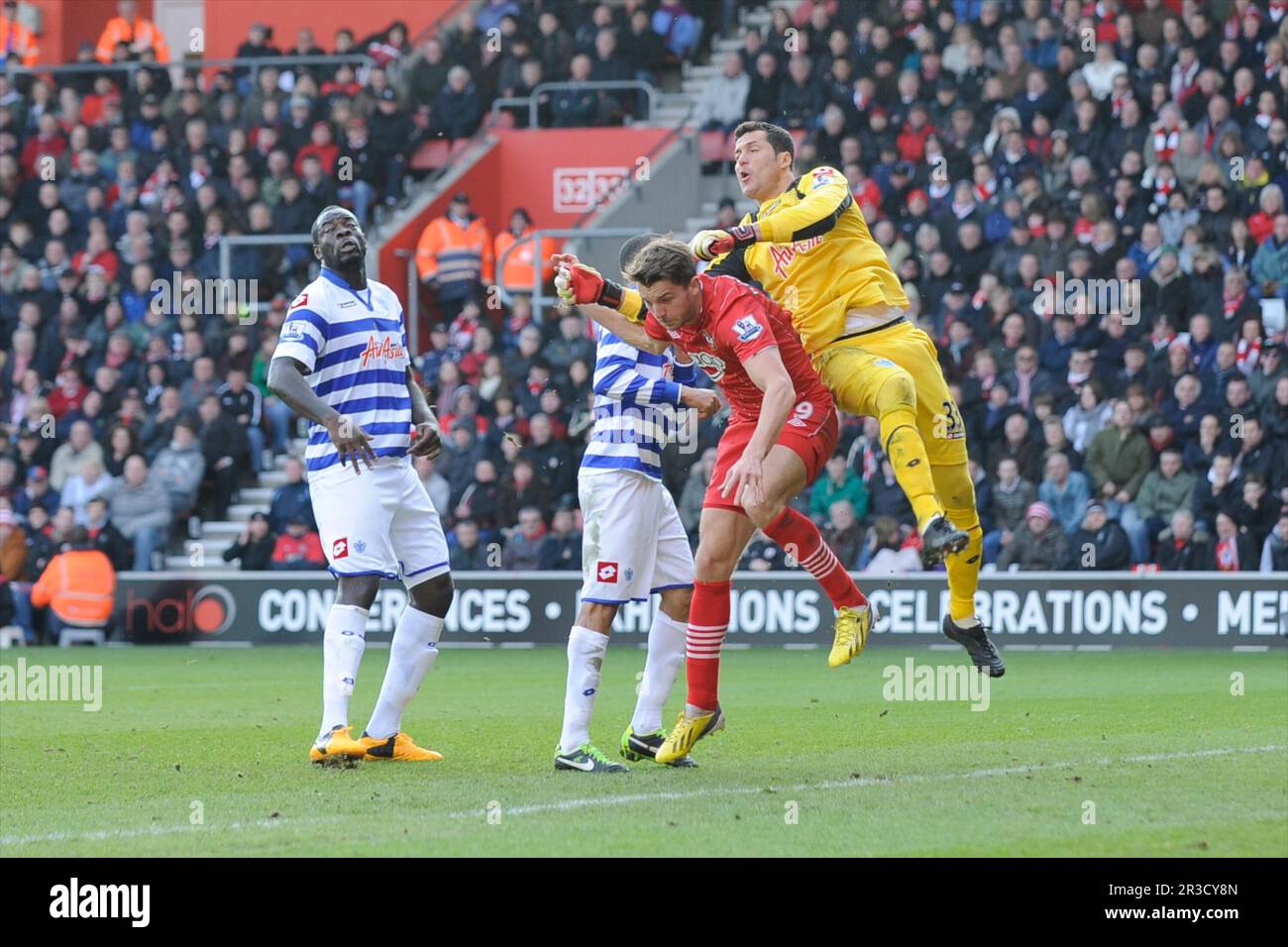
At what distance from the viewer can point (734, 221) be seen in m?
19.5

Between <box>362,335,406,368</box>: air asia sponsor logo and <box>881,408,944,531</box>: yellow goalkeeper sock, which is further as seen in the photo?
<box>362,335,406,368</box>: air asia sponsor logo

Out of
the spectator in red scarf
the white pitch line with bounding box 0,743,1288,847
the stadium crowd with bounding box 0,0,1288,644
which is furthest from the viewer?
the stadium crowd with bounding box 0,0,1288,644

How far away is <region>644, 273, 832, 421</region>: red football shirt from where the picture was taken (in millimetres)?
7797

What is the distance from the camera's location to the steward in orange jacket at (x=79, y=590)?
60.0 feet

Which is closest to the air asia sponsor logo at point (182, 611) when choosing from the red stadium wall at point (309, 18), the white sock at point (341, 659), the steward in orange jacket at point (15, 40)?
the white sock at point (341, 659)

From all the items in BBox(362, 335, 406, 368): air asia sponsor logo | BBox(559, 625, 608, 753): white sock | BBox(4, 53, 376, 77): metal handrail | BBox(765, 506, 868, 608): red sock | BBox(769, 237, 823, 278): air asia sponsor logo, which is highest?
BBox(4, 53, 376, 77): metal handrail

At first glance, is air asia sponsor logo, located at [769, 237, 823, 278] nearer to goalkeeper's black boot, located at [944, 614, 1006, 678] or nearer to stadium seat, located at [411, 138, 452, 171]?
goalkeeper's black boot, located at [944, 614, 1006, 678]

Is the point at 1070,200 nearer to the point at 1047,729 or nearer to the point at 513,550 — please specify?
the point at 513,550

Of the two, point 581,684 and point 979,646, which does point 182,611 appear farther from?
point 979,646

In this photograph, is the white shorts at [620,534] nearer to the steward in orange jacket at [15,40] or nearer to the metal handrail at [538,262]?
the metal handrail at [538,262]

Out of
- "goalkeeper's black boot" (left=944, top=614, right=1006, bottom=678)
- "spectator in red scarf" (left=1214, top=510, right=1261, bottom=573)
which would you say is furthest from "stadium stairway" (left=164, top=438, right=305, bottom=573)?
"goalkeeper's black boot" (left=944, top=614, right=1006, bottom=678)

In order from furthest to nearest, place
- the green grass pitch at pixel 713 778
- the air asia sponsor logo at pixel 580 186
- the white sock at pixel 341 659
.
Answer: the air asia sponsor logo at pixel 580 186
the white sock at pixel 341 659
the green grass pitch at pixel 713 778
